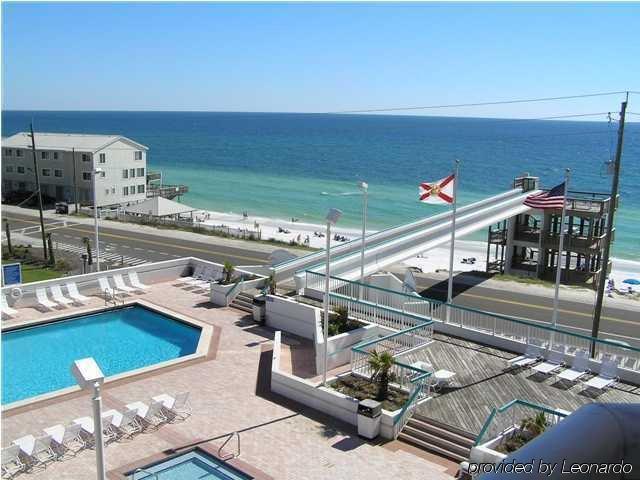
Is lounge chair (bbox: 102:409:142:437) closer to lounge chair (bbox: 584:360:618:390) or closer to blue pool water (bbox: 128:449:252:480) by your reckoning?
blue pool water (bbox: 128:449:252:480)

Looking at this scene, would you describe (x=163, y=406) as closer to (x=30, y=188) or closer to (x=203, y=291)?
(x=203, y=291)

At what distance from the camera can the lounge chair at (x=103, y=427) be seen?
47.7 ft

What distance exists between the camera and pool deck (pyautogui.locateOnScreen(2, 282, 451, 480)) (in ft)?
44.5

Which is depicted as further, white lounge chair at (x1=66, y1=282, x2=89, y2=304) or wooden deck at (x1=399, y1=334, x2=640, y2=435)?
white lounge chair at (x1=66, y1=282, x2=89, y2=304)

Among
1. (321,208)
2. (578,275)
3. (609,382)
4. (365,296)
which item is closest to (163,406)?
(365,296)

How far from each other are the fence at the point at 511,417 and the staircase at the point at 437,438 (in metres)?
0.60

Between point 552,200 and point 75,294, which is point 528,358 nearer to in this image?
point 552,200

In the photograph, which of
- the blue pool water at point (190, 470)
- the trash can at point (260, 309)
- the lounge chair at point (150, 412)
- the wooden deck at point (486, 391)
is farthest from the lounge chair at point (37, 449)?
the trash can at point (260, 309)

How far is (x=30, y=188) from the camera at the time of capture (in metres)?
66.1

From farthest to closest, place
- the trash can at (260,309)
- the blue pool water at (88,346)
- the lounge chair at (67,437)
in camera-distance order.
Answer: the trash can at (260,309)
the blue pool water at (88,346)
the lounge chair at (67,437)

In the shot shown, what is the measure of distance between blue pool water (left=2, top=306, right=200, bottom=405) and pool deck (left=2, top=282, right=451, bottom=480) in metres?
1.87

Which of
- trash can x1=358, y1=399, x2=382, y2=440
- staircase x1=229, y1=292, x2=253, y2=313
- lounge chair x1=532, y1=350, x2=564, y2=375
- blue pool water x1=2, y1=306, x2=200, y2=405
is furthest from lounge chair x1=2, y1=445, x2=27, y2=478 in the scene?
lounge chair x1=532, y1=350, x2=564, y2=375

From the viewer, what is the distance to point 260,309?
78.5 ft

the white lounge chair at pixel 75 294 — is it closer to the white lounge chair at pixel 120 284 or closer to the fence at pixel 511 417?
the white lounge chair at pixel 120 284
